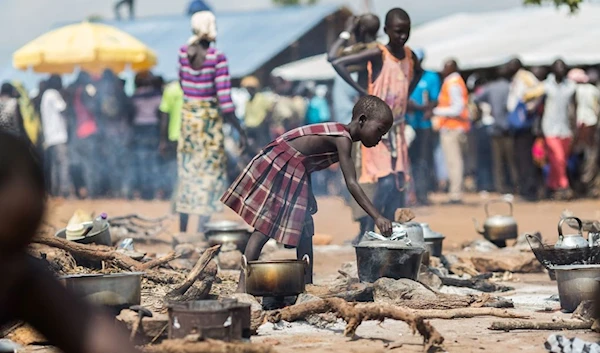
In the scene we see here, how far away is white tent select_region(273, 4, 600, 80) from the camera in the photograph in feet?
67.5

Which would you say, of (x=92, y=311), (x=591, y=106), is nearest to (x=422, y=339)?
(x=92, y=311)

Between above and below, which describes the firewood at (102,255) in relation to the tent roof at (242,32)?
below

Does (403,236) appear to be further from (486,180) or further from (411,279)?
(486,180)

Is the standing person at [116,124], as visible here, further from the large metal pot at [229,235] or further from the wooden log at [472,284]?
the wooden log at [472,284]

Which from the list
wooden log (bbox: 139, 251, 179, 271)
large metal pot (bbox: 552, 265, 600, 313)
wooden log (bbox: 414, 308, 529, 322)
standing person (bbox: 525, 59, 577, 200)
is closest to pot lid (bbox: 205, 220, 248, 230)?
wooden log (bbox: 139, 251, 179, 271)

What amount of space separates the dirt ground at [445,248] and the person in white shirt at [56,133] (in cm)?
73

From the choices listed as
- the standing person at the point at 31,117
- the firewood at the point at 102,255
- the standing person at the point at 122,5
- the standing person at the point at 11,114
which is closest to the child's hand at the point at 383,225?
the firewood at the point at 102,255

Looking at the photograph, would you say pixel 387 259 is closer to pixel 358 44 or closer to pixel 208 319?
pixel 208 319

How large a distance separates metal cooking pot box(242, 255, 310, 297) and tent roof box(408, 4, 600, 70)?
555 inches

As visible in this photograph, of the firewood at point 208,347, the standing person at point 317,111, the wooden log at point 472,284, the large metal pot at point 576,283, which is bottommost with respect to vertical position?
the wooden log at point 472,284

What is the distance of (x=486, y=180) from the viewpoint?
801 inches

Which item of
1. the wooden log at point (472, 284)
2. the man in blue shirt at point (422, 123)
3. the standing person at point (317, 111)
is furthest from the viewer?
the standing person at point (317, 111)

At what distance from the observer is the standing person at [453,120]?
1588 cm

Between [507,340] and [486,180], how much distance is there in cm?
1493
